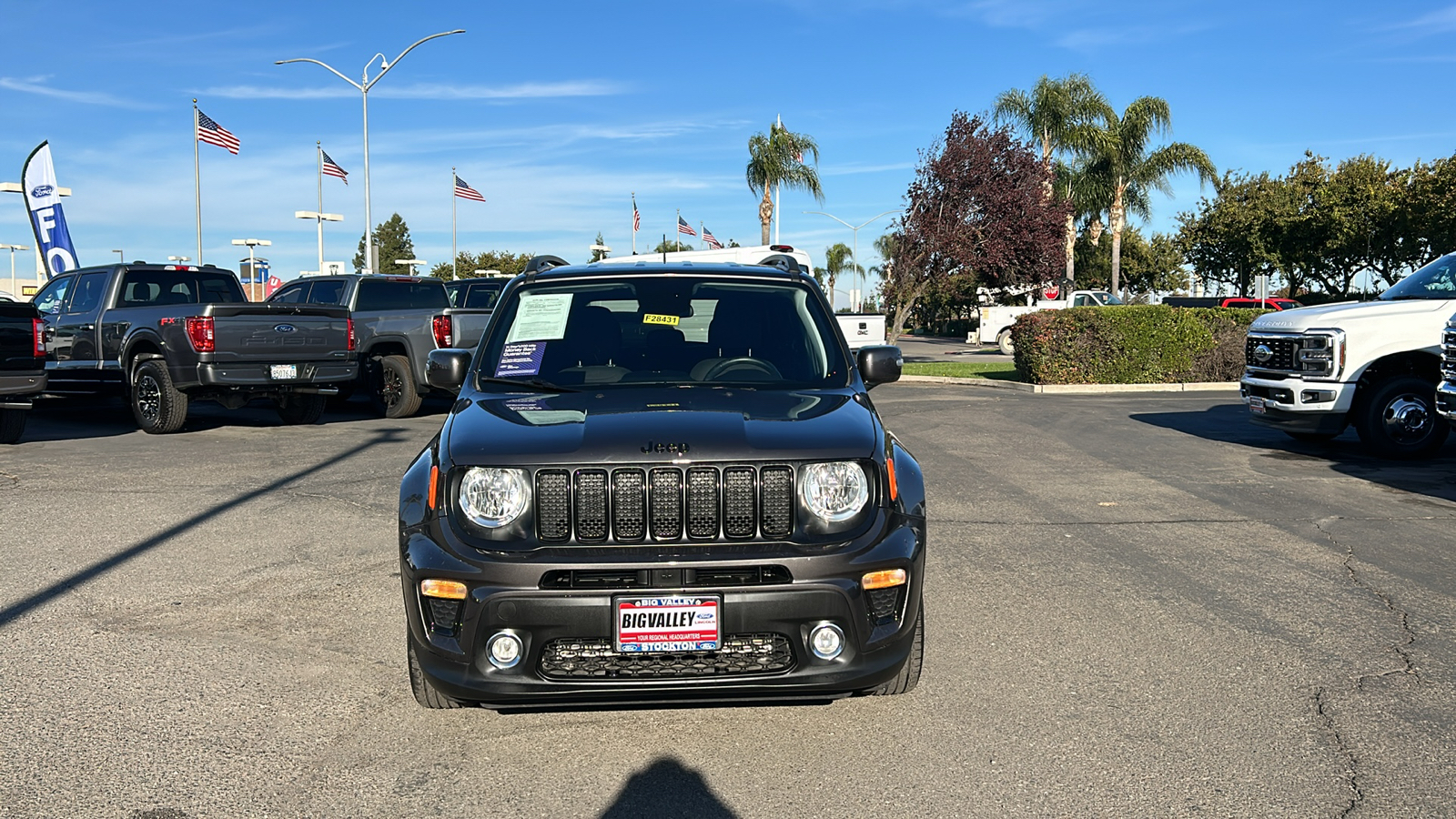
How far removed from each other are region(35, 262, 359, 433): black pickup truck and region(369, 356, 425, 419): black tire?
0.91m

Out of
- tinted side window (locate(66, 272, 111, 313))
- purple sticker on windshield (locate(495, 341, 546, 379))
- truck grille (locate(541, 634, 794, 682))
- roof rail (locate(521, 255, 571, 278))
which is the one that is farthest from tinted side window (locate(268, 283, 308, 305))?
truck grille (locate(541, 634, 794, 682))

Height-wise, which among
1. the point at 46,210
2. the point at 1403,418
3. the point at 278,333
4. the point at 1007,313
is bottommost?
the point at 1403,418

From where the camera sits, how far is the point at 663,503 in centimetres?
389

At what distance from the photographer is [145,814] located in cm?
358

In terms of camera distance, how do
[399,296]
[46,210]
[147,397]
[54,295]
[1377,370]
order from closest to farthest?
[1377,370] → [147,397] → [54,295] → [399,296] → [46,210]

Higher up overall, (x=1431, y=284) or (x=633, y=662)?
(x=1431, y=284)

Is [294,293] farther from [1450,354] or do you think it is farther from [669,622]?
[669,622]

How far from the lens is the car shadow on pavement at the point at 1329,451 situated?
1009cm

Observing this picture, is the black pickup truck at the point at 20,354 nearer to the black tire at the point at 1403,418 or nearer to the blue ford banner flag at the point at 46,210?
the black tire at the point at 1403,418

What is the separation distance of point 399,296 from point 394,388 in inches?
57.2

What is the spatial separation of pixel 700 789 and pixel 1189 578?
3893 mm

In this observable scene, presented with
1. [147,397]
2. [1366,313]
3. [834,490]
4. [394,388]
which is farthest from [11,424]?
[1366,313]

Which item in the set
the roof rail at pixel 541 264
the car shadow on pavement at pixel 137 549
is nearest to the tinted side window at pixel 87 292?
the car shadow on pavement at pixel 137 549

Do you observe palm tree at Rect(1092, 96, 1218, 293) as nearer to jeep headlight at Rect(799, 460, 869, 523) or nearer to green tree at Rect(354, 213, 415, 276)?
jeep headlight at Rect(799, 460, 869, 523)
